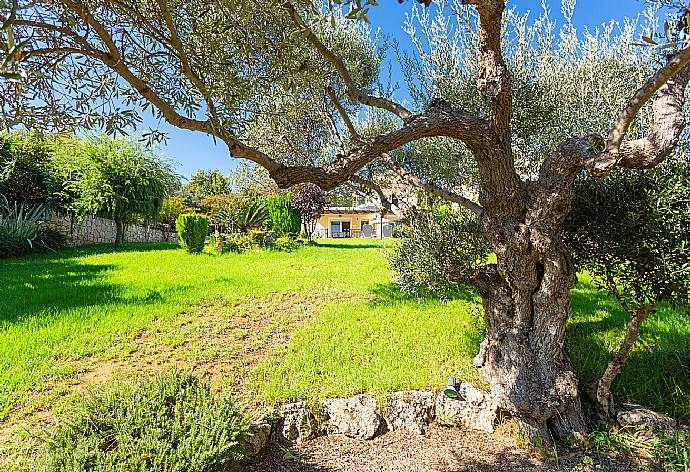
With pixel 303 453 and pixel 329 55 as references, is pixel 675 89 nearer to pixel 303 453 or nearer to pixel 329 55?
pixel 329 55

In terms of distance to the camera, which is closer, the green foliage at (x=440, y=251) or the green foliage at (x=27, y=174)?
the green foliage at (x=440, y=251)

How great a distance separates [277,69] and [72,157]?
13.0 metres

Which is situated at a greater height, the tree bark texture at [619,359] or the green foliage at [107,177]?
the green foliage at [107,177]

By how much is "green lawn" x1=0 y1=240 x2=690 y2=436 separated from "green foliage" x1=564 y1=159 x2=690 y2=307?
1254 mm

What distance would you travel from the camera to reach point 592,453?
2842 millimetres

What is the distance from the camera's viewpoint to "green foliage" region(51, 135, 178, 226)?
1269cm

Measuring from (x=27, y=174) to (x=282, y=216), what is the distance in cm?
892

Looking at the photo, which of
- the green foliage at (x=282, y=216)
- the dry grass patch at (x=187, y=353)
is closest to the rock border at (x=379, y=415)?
the dry grass patch at (x=187, y=353)

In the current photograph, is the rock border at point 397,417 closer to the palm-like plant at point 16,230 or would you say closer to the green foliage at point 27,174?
→ the palm-like plant at point 16,230

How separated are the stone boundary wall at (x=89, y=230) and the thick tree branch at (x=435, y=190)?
13.9 m

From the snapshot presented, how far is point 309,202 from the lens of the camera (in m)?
16.3

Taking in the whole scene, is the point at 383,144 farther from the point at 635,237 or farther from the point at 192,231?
the point at 192,231

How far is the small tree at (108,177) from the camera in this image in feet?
41.7

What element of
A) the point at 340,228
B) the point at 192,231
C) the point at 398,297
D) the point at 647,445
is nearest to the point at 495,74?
the point at 647,445
